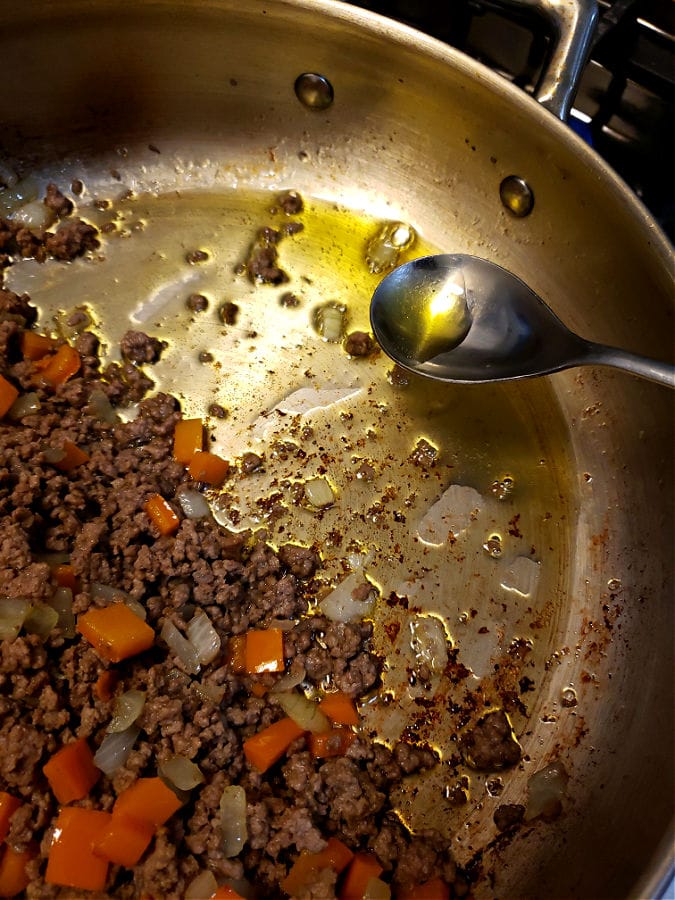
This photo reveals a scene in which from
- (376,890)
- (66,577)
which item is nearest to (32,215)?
(66,577)

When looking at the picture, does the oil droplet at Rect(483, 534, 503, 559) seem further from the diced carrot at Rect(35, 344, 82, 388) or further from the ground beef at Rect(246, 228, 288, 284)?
the diced carrot at Rect(35, 344, 82, 388)

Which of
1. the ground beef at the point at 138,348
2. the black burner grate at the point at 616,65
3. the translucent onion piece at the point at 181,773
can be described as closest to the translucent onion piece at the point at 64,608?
the translucent onion piece at the point at 181,773

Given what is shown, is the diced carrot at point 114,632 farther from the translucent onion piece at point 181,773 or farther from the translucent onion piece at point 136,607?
the translucent onion piece at point 181,773

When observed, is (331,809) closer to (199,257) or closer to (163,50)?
(199,257)

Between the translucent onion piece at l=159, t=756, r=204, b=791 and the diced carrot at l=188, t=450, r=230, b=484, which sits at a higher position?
the diced carrot at l=188, t=450, r=230, b=484

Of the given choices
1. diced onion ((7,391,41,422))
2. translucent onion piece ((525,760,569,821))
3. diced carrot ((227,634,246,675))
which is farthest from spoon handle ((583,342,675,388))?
diced onion ((7,391,41,422))

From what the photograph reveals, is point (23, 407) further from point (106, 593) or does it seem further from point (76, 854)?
point (76, 854)
